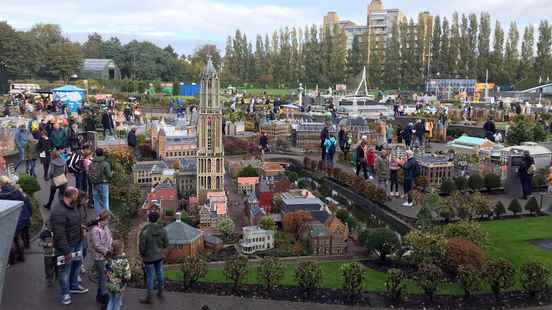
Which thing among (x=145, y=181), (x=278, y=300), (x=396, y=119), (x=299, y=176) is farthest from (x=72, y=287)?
(x=396, y=119)

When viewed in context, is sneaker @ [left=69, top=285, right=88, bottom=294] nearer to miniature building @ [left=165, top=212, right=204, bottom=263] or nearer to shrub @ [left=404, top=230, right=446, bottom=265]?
miniature building @ [left=165, top=212, right=204, bottom=263]

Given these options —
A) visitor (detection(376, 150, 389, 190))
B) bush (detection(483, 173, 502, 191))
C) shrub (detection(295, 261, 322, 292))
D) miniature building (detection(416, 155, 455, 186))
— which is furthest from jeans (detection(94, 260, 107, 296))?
bush (detection(483, 173, 502, 191))

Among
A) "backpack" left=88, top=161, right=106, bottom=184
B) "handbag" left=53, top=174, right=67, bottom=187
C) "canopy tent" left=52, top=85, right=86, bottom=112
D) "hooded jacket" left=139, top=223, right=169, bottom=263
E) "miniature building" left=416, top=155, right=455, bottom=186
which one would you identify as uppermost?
"canopy tent" left=52, top=85, right=86, bottom=112

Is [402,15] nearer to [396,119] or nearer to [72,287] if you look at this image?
[396,119]

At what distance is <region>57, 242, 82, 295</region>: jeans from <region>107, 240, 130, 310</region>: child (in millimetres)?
914

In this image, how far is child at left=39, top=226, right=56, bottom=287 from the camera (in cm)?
928

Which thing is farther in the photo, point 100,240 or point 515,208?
point 515,208

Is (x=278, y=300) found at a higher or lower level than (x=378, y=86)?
lower

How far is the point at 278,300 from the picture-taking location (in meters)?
10.0

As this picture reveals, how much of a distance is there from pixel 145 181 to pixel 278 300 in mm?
11207

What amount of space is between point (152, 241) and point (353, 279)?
12.4ft

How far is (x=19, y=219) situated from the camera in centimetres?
1019

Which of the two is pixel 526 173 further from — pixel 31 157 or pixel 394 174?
pixel 31 157

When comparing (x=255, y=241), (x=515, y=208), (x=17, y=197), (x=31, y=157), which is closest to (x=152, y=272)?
(x=17, y=197)
